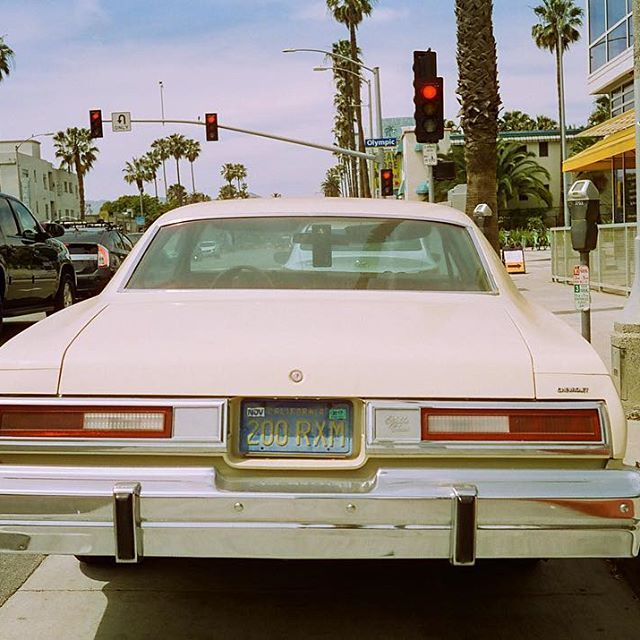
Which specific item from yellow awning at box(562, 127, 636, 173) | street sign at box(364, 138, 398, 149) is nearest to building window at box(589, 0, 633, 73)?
yellow awning at box(562, 127, 636, 173)

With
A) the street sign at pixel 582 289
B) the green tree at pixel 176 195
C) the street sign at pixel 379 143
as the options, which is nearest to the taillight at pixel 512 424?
the street sign at pixel 582 289

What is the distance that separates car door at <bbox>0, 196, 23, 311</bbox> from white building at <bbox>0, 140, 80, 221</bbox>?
6202cm

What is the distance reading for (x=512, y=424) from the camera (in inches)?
120

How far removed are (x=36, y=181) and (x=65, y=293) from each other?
240 feet

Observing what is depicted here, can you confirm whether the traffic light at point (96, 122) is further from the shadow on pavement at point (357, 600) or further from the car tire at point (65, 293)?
the shadow on pavement at point (357, 600)

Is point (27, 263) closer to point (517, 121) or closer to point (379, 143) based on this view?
point (379, 143)

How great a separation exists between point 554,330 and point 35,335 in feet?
6.12

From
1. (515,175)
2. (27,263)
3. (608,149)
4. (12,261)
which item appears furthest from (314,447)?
(515,175)

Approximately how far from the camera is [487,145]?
634 inches

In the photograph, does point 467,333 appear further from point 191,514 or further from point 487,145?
point 487,145

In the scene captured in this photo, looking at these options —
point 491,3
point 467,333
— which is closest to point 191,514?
point 467,333

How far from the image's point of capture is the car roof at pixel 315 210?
4.52m

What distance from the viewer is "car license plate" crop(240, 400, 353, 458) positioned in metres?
3.08

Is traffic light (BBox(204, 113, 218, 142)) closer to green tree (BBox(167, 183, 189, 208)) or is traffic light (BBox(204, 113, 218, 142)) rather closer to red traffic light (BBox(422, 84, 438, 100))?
red traffic light (BBox(422, 84, 438, 100))
